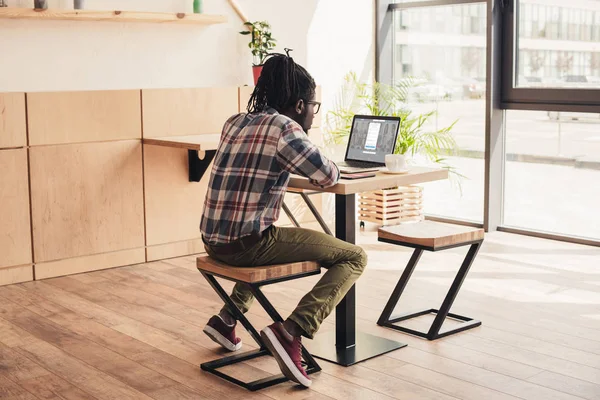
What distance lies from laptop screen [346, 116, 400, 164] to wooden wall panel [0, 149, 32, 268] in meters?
1.99

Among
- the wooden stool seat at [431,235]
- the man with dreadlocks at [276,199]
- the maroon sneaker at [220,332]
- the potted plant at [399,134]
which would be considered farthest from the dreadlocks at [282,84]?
the potted plant at [399,134]

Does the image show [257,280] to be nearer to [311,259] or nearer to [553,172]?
[311,259]

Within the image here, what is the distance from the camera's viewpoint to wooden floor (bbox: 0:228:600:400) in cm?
312

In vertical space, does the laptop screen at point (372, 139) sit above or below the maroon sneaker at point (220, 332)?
above

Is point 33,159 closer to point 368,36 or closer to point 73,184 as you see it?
point 73,184

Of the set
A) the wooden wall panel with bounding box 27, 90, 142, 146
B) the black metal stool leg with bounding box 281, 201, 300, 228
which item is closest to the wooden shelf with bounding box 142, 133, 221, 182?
the wooden wall panel with bounding box 27, 90, 142, 146

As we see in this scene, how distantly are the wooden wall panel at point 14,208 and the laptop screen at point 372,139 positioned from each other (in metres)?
1.99

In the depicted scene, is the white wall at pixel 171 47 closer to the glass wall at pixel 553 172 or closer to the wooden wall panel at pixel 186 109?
the wooden wall panel at pixel 186 109

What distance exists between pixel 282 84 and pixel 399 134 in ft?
9.84

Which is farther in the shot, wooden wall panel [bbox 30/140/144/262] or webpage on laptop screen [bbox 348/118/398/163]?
wooden wall panel [bbox 30/140/144/262]

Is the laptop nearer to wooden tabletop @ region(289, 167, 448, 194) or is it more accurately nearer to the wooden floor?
wooden tabletop @ region(289, 167, 448, 194)

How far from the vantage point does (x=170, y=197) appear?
17.7 feet

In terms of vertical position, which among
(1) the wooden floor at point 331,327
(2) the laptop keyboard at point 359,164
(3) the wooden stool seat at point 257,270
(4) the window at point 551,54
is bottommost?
(1) the wooden floor at point 331,327

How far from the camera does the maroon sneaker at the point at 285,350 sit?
121 inches
